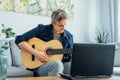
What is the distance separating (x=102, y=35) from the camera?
4152mm

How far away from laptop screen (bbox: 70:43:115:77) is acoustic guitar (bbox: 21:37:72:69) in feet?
2.34

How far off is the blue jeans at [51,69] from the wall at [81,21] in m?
1.08

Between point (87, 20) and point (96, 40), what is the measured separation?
0.38m

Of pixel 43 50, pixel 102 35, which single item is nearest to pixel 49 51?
A: pixel 43 50

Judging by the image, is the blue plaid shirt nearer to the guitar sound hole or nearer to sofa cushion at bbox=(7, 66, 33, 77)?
the guitar sound hole

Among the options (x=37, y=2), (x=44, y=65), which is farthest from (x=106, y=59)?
(x=37, y=2)

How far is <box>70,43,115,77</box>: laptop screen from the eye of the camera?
161 centimetres

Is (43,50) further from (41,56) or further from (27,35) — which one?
(27,35)

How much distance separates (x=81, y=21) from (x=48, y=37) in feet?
5.44

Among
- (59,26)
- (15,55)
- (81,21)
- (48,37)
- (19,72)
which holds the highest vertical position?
(81,21)

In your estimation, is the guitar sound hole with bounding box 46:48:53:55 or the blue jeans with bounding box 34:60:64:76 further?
the guitar sound hole with bounding box 46:48:53:55

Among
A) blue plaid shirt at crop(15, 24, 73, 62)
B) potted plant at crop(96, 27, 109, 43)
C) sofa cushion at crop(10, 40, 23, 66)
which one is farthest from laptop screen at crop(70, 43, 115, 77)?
potted plant at crop(96, 27, 109, 43)

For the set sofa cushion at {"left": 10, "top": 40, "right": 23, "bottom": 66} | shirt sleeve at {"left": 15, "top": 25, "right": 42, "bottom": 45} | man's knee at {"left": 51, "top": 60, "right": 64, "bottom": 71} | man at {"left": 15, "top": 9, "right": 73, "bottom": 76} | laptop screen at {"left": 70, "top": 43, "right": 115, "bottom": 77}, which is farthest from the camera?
sofa cushion at {"left": 10, "top": 40, "right": 23, "bottom": 66}

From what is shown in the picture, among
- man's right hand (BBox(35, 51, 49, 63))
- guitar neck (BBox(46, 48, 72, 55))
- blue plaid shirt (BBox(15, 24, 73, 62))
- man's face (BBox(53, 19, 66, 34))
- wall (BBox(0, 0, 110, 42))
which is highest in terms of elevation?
wall (BBox(0, 0, 110, 42))
